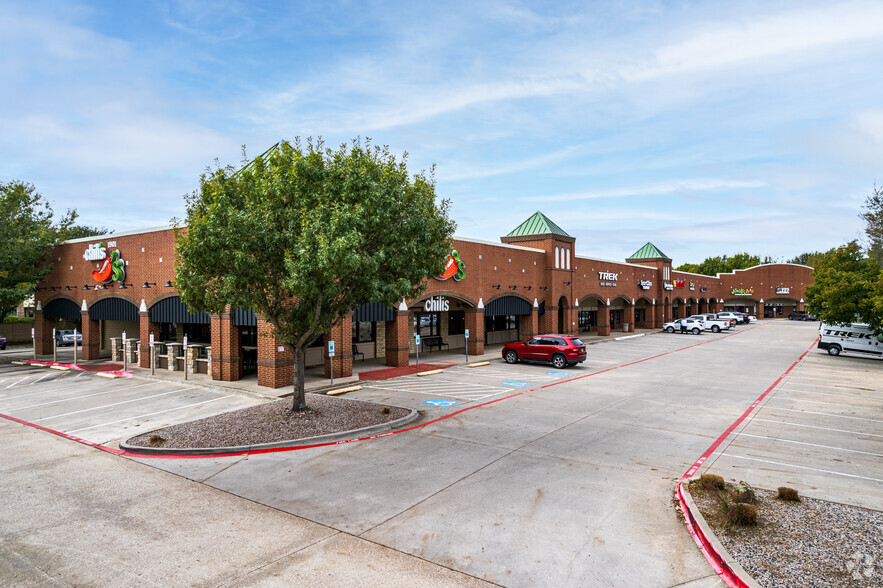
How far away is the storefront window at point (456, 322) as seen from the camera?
37312 millimetres

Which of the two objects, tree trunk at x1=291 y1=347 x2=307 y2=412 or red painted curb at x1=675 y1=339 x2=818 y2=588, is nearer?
red painted curb at x1=675 y1=339 x2=818 y2=588

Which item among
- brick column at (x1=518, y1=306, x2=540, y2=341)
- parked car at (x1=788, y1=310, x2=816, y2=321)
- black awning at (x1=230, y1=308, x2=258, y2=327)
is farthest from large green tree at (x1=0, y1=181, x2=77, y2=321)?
parked car at (x1=788, y1=310, x2=816, y2=321)

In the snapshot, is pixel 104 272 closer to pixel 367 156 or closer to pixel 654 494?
pixel 367 156

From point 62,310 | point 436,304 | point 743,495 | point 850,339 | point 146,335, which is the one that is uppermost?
point 436,304

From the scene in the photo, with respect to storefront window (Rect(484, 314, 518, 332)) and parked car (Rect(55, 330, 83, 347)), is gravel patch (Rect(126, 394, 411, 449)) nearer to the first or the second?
storefront window (Rect(484, 314, 518, 332))

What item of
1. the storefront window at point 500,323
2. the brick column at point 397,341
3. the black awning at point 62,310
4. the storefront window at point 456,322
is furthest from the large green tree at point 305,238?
the storefront window at point 500,323

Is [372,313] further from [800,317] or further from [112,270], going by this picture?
[800,317]

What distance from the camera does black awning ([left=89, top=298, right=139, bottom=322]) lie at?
95.7 feet

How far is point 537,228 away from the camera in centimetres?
4200

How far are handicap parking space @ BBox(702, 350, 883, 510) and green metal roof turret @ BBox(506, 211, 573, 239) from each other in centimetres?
2217

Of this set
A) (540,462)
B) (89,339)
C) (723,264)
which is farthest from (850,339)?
(723,264)

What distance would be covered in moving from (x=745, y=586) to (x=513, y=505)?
3717mm

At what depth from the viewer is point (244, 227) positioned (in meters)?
13.1

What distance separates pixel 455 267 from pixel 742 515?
2314cm
